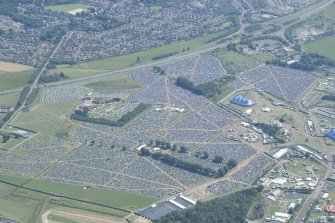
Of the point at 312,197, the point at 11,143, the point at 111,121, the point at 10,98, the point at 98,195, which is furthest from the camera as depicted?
the point at 10,98

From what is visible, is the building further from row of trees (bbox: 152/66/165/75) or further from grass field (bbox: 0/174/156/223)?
grass field (bbox: 0/174/156/223)

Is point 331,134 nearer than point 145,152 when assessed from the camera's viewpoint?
No

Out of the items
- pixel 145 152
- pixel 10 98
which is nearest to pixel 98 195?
pixel 145 152

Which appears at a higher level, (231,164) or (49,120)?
(49,120)

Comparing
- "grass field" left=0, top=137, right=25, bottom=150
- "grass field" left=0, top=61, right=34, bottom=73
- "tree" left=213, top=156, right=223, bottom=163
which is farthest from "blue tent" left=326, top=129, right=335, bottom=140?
"grass field" left=0, top=61, right=34, bottom=73

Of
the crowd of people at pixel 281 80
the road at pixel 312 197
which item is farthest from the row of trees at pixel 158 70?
the road at pixel 312 197

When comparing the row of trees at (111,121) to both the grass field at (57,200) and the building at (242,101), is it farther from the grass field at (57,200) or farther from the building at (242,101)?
the grass field at (57,200)

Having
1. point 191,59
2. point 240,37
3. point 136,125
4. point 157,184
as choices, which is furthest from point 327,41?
point 157,184

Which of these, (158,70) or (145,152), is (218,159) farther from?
(158,70)
